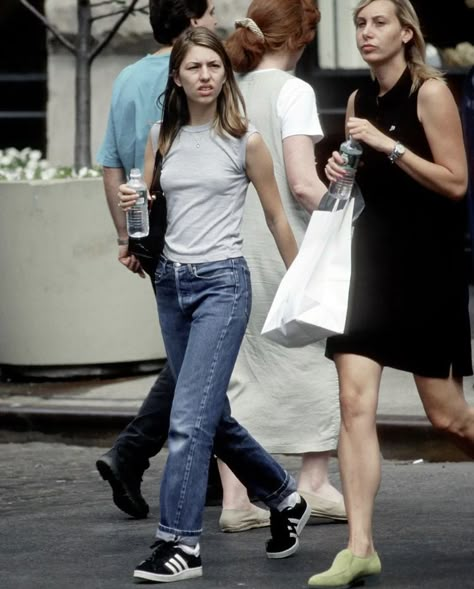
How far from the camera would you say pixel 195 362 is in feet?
17.9

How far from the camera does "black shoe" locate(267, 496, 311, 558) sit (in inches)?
227

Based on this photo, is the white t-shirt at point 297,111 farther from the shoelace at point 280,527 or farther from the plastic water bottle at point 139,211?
the shoelace at point 280,527

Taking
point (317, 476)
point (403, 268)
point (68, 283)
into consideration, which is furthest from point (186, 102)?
point (68, 283)

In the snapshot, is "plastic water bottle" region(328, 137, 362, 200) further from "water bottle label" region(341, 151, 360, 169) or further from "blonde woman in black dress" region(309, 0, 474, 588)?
"blonde woman in black dress" region(309, 0, 474, 588)

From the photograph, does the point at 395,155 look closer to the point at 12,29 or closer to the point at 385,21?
the point at 385,21

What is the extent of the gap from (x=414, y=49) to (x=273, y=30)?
0.81 metres

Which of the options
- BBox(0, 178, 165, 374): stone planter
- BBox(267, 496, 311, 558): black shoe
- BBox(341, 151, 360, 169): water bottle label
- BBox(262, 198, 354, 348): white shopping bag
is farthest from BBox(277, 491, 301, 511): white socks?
BBox(0, 178, 165, 374): stone planter

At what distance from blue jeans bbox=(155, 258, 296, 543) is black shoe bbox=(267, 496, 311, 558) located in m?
0.34

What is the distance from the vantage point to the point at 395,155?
5273 mm

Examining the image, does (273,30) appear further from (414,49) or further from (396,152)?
(396,152)

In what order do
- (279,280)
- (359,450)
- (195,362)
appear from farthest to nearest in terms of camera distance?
(279,280)
(195,362)
(359,450)

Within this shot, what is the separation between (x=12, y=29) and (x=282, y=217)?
6.41m

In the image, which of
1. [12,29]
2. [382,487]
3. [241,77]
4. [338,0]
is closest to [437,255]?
[241,77]

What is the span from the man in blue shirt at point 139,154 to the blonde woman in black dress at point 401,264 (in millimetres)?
1210
